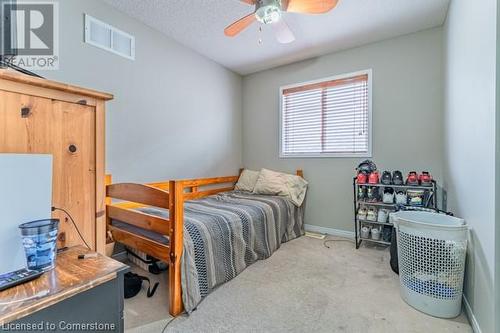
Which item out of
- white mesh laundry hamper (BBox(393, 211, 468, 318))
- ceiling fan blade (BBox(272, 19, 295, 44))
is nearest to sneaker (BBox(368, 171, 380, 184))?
white mesh laundry hamper (BBox(393, 211, 468, 318))

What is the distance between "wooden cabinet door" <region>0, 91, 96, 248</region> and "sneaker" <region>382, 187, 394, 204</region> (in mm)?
2644

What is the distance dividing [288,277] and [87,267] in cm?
166

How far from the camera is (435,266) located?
1597 millimetres

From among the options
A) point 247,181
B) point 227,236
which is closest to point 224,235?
point 227,236

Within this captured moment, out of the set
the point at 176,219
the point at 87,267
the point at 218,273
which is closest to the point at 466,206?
the point at 218,273

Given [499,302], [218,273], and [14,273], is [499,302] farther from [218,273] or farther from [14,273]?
[14,273]

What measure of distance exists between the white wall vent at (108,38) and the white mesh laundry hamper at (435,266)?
2.89 meters

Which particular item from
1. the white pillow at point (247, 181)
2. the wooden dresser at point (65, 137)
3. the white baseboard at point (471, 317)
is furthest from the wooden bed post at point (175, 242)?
the white pillow at point (247, 181)

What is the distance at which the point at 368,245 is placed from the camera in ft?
9.41

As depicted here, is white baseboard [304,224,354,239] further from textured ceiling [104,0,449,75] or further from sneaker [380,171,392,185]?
textured ceiling [104,0,449,75]

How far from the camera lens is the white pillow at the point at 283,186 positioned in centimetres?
323

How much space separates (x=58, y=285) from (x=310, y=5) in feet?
6.94

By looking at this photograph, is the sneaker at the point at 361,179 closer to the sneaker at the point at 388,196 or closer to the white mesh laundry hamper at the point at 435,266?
the sneaker at the point at 388,196

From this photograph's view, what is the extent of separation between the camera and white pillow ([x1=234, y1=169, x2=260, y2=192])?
357cm
